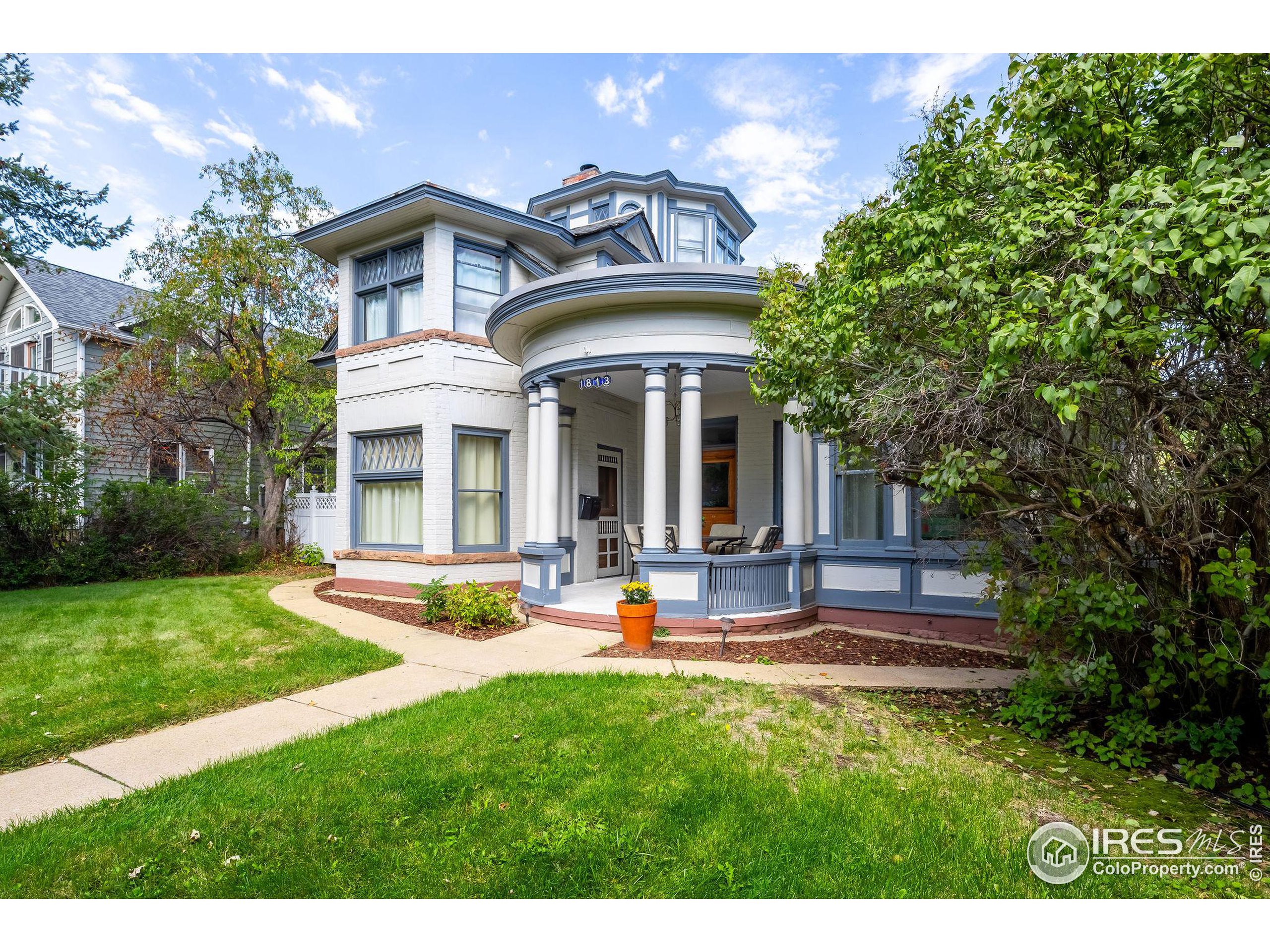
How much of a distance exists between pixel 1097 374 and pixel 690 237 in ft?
47.1

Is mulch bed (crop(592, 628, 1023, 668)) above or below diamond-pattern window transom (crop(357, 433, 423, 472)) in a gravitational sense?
below

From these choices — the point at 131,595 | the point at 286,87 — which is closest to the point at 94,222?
A: the point at 131,595

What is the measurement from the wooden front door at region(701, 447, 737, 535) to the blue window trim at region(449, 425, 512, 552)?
3.52 metres

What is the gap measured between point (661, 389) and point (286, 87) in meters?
4.67

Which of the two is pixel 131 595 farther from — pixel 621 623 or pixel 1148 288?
pixel 1148 288

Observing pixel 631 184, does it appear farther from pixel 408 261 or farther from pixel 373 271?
pixel 373 271

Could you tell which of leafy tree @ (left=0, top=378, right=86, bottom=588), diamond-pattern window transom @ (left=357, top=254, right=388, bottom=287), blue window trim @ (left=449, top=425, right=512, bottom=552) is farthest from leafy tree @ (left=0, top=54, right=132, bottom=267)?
blue window trim @ (left=449, top=425, right=512, bottom=552)

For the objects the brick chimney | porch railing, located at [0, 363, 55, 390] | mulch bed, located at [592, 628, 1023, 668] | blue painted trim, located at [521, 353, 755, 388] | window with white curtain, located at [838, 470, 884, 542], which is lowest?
mulch bed, located at [592, 628, 1023, 668]

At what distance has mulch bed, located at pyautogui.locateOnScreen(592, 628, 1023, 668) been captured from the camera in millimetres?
6340

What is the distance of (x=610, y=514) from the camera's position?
37.5 feet

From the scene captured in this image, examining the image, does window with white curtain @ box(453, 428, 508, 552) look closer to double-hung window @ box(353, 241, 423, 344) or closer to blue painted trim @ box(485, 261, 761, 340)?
double-hung window @ box(353, 241, 423, 344)

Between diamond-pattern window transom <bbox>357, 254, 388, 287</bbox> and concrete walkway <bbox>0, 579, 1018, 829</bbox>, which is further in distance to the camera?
diamond-pattern window transom <bbox>357, 254, 388, 287</bbox>

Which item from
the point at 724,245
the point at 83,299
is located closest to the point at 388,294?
the point at 724,245

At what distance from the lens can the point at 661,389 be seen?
769 cm
